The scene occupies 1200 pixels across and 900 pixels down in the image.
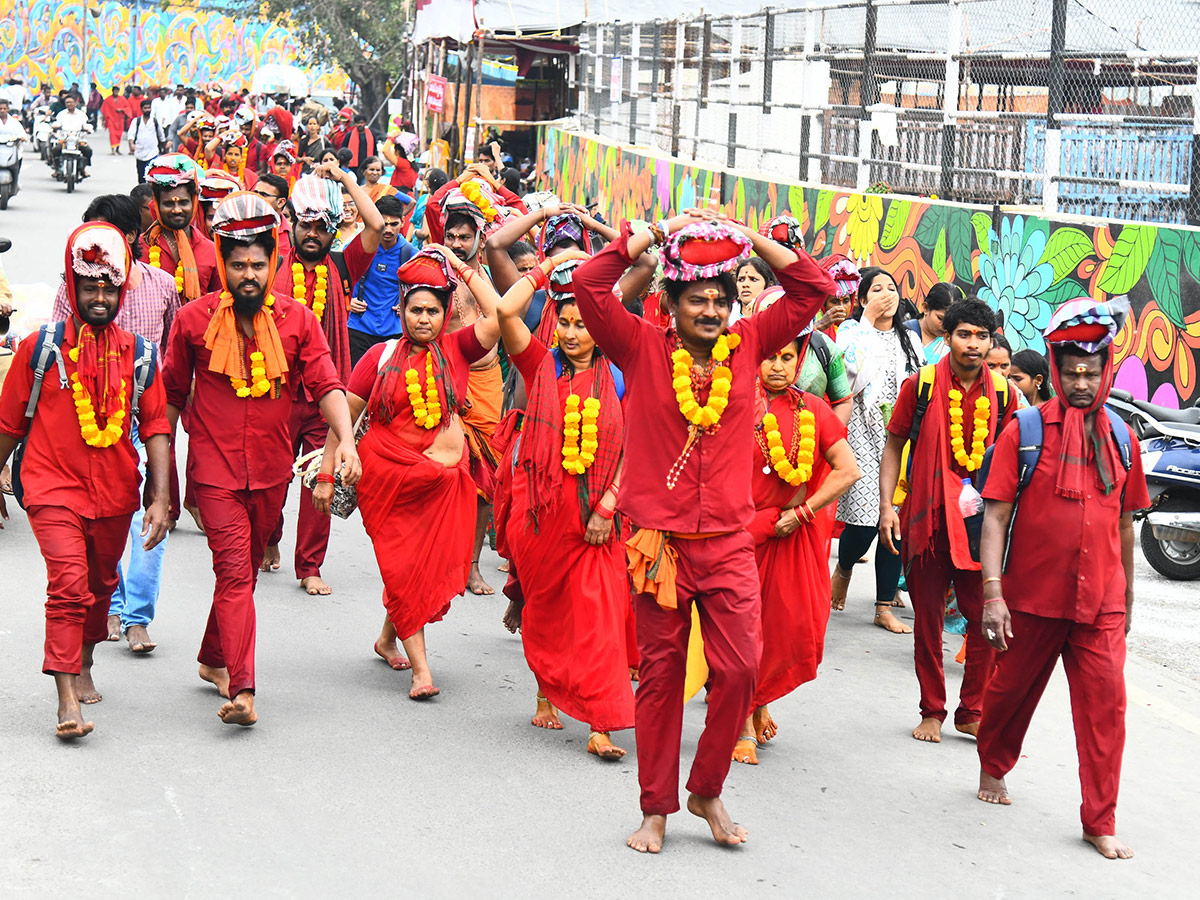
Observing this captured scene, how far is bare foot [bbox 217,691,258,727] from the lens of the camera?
6.14 metres

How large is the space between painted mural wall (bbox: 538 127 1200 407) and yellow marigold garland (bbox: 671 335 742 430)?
19.8ft

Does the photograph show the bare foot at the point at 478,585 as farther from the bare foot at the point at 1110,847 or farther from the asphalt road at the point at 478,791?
the bare foot at the point at 1110,847

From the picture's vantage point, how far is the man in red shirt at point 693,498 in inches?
204

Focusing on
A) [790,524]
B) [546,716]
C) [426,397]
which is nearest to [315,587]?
[426,397]

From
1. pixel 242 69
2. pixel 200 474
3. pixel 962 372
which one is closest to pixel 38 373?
pixel 200 474

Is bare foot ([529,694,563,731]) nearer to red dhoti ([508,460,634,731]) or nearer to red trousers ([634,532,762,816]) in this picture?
red dhoti ([508,460,634,731])

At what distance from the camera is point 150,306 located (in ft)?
25.1

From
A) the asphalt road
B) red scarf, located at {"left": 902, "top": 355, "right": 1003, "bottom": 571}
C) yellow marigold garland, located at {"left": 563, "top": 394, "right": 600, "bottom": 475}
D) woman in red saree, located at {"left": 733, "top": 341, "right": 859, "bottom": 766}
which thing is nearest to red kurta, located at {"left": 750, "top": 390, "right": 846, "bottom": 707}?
woman in red saree, located at {"left": 733, "top": 341, "right": 859, "bottom": 766}

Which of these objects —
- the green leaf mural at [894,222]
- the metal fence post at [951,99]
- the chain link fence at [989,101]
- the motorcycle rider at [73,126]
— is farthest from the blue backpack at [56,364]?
the motorcycle rider at [73,126]

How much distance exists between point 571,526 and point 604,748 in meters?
0.89

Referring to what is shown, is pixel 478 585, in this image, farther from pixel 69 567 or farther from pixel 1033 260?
pixel 1033 260

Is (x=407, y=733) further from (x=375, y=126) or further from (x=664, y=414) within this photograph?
(x=375, y=126)

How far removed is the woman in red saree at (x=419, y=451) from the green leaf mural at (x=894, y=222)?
6.85m

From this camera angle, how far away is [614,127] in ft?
83.4
